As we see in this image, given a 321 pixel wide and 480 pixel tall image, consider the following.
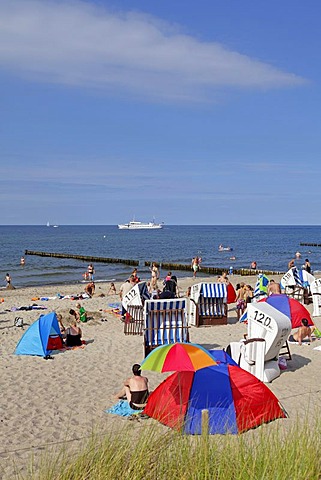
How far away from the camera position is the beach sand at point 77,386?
7.10 metres

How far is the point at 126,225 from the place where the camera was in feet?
633

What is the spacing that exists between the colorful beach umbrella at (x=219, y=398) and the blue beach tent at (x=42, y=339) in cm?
483

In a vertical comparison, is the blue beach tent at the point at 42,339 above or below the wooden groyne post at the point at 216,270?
above

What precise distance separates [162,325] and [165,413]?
4429mm

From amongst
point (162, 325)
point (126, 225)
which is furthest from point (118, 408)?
point (126, 225)

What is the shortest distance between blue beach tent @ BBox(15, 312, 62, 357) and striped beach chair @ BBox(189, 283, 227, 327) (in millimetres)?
4377

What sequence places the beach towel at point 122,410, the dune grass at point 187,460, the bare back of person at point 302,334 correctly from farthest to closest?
the bare back of person at point 302,334
the beach towel at point 122,410
the dune grass at point 187,460

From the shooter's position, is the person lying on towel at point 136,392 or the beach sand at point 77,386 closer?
the beach sand at point 77,386

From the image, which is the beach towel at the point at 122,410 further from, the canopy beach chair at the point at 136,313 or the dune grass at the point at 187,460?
the canopy beach chair at the point at 136,313

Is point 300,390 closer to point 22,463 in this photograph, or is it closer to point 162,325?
point 162,325

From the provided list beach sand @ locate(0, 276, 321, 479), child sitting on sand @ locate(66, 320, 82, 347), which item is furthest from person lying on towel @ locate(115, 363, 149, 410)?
child sitting on sand @ locate(66, 320, 82, 347)

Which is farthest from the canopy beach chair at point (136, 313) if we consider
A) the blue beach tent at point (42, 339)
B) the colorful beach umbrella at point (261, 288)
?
the colorful beach umbrella at point (261, 288)

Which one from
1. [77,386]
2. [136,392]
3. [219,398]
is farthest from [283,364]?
[77,386]

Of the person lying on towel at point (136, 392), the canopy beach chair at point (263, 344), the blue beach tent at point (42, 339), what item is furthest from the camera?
the blue beach tent at point (42, 339)
